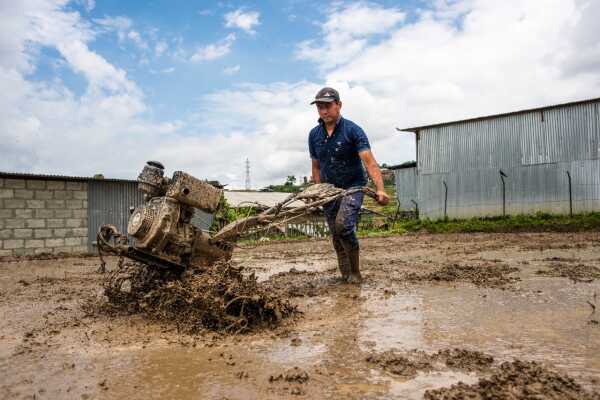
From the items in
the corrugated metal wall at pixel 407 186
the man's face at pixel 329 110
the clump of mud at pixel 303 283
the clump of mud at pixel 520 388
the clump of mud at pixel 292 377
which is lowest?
the clump of mud at pixel 292 377

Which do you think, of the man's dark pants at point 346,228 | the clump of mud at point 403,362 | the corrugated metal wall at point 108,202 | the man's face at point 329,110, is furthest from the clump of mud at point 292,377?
the corrugated metal wall at point 108,202

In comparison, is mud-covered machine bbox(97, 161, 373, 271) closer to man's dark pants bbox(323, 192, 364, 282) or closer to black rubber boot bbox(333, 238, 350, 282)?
man's dark pants bbox(323, 192, 364, 282)

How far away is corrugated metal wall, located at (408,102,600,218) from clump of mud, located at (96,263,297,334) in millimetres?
17902

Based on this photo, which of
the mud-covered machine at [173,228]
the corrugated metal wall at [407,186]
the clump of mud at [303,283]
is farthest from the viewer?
the corrugated metal wall at [407,186]

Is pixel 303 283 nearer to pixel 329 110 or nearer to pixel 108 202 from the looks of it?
pixel 329 110

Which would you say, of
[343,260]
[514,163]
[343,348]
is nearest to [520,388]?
[343,348]

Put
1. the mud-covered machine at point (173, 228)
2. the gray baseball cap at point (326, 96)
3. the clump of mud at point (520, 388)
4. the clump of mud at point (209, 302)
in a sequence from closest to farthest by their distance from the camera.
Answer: the clump of mud at point (520, 388), the clump of mud at point (209, 302), the mud-covered machine at point (173, 228), the gray baseball cap at point (326, 96)

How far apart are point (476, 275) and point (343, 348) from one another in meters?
3.48

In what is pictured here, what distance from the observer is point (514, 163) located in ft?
65.5

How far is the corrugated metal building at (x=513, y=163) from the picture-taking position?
1836cm

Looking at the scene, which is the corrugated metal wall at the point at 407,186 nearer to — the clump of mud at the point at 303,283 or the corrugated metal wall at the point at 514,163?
the corrugated metal wall at the point at 514,163

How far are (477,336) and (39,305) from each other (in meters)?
4.30

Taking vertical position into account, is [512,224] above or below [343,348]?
above

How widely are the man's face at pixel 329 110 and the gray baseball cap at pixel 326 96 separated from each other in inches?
1.7
